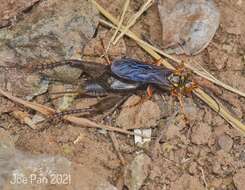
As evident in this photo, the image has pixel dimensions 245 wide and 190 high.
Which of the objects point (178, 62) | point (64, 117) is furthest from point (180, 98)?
point (64, 117)

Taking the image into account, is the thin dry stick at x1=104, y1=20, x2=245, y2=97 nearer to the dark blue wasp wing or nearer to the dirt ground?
the dirt ground

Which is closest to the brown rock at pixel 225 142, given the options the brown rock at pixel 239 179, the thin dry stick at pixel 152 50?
the brown rock at pixel 239 179

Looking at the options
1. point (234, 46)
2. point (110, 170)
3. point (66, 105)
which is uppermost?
point (234, 46)

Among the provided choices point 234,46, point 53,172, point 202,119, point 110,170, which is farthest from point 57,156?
point 234,46

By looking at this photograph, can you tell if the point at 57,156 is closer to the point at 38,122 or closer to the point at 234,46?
the point at 38,122

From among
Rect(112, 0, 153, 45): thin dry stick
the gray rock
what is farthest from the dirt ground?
the gray rock
